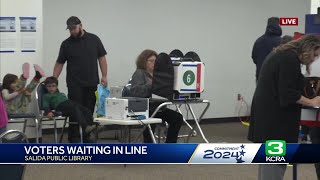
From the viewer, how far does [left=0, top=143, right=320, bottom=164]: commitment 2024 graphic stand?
13.5 ft

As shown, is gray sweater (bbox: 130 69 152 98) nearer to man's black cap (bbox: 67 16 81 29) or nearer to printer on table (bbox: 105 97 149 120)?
printer on table (bbox: 105 97 149 120)

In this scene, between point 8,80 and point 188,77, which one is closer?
point 188,77

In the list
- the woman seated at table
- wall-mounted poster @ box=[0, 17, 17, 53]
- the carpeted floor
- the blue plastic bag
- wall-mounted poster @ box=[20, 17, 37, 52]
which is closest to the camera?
the carpeted floor

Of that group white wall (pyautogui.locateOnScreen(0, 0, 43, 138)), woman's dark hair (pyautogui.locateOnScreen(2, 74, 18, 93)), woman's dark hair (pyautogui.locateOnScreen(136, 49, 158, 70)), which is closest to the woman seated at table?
woman's dark hair (pyautogui.locateOnScreen(136, 49, 158, 70))

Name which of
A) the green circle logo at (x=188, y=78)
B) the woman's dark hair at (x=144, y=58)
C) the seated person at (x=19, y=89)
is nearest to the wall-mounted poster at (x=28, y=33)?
the seated person at (x=19, y=89)

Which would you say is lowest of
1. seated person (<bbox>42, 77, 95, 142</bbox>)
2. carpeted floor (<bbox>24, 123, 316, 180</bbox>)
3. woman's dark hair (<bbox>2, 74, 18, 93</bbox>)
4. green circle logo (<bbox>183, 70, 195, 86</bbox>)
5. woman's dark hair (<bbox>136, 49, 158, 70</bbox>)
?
carpeted floor (<bbox>24, 123, 316, 180</bbox>)

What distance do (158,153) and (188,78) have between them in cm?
303

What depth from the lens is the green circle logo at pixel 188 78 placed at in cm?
716

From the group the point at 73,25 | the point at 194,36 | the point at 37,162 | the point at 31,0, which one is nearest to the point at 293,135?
the point at 37,162

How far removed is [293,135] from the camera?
185 inches

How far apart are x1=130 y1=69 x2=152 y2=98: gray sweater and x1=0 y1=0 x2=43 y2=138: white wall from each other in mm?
1679

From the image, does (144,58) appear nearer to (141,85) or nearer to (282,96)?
(141,85)

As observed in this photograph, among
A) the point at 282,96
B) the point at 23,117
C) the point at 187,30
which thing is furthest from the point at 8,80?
the point at 282,96

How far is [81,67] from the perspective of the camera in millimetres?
8180
